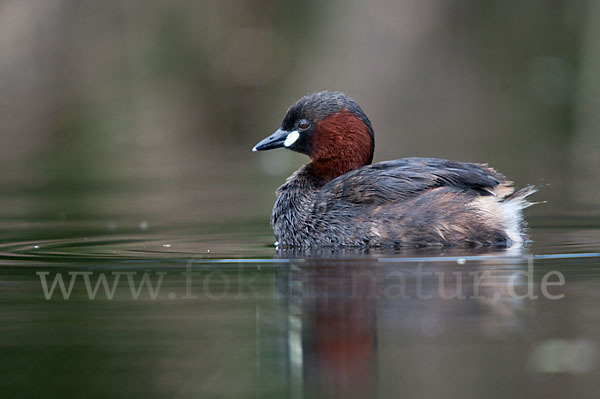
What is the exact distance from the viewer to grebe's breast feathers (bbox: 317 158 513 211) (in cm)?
674

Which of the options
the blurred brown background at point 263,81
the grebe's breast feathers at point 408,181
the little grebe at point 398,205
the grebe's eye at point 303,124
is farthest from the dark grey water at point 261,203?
the grebe's eye at point 303,124

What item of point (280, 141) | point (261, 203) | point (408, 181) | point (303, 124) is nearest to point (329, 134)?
point (303, 124)

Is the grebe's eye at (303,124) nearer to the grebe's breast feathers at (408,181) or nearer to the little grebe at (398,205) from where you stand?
the little grebe at (398,205)

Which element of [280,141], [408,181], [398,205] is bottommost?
[398,205]

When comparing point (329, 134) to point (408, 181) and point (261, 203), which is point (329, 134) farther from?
point (261, 203)

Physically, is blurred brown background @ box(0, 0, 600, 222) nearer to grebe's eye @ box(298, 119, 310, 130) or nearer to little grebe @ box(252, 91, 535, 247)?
grebe's eye @ box(298, 119, 310, 130)

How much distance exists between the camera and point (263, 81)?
20531mm

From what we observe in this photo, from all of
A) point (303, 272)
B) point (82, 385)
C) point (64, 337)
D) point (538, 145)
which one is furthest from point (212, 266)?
point (538, 145)

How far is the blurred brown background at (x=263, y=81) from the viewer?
15023 mm

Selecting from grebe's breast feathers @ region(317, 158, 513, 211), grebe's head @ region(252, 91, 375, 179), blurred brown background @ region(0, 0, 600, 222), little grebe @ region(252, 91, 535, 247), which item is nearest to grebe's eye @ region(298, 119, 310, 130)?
grebe's head @ region(252, 91, 375, 179)

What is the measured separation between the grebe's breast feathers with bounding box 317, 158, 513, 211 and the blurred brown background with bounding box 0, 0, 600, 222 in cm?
562

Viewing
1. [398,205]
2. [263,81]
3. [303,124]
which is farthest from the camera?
[263,81]

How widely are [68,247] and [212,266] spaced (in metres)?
1.49

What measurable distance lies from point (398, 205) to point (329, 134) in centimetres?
121
